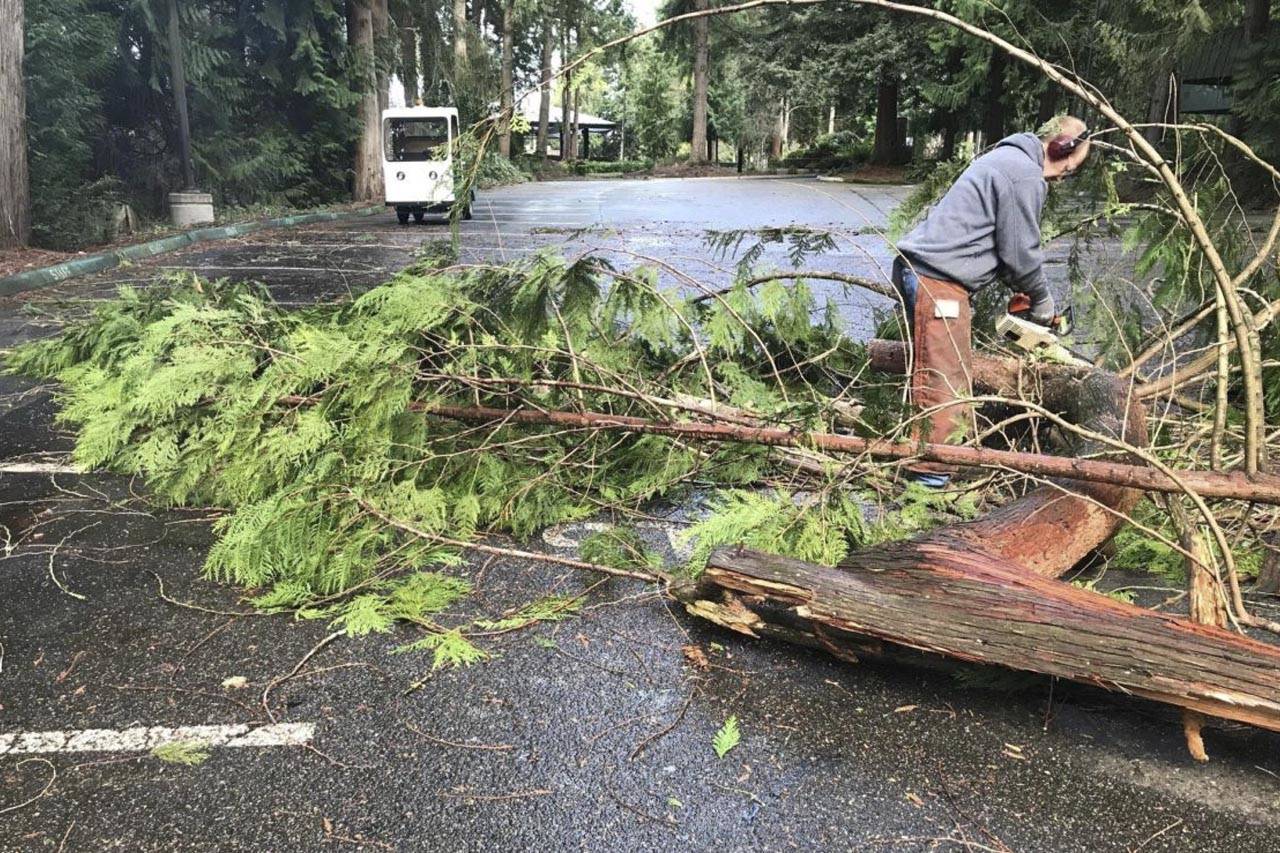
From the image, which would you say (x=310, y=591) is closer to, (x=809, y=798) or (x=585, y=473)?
(x=585, y=473)

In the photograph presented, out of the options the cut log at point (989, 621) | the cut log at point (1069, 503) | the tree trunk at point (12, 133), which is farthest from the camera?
the tree trunk at point (12, 133)

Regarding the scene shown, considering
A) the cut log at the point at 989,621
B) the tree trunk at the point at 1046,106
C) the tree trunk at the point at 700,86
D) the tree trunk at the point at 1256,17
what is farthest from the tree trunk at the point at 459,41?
the cut log at the point at 989,621

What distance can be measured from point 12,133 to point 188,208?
4.60 m

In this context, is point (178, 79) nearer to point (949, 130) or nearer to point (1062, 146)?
point (1062, 146)

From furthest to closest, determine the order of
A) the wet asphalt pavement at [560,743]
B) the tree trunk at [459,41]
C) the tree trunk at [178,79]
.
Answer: the tree trunk at [459,41], the tree trunk at [178,79], the wet asphalt pavement at [560,743]

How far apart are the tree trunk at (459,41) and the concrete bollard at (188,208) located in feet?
45.0

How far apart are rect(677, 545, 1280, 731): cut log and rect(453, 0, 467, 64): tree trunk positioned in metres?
28.0

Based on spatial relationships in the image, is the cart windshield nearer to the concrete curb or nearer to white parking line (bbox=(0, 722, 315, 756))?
the concrete curb

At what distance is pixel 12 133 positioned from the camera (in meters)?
11.2

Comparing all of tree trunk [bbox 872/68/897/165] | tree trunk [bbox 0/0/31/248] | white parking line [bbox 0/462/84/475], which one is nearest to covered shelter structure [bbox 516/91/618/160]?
tree trunk [bbox 872/68/897/165]

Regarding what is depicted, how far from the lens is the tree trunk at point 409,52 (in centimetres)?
2497

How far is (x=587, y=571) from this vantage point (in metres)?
3.36

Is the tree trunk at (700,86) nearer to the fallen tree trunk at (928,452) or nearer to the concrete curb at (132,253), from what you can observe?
the concrete curb at (132,253)

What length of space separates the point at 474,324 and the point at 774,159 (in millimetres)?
44825
